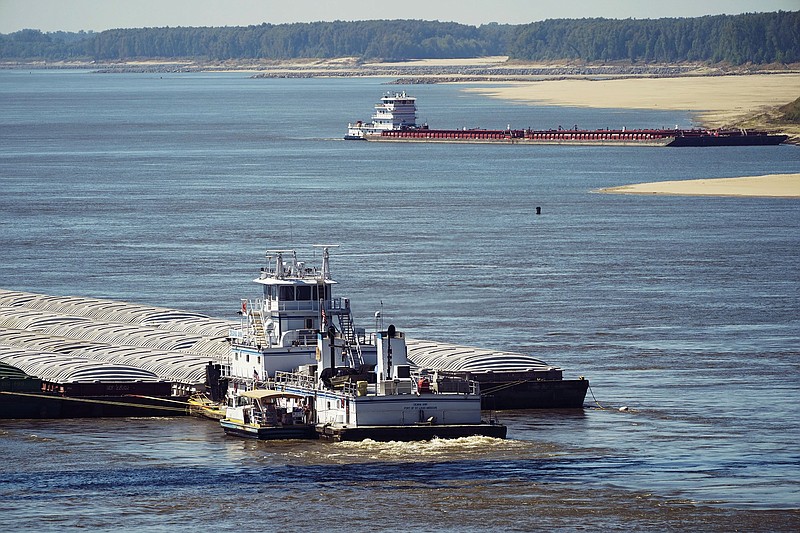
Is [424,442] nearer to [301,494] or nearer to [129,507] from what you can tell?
[301,494]

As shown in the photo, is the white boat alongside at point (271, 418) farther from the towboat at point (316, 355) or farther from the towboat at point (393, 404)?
the towboat at point (316, 355)

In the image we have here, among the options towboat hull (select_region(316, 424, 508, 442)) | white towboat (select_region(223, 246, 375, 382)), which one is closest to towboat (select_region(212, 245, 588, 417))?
white towboat (select_region(223, 246, 375, 382))

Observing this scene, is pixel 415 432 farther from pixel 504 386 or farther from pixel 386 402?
pixel 504 386

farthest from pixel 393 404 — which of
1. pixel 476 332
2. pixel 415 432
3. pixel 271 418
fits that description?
pixel 476 332

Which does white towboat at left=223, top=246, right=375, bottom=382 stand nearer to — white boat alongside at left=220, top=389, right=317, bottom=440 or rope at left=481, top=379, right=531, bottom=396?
white boat alongside at left=220, top=389, right=317, bottom=440

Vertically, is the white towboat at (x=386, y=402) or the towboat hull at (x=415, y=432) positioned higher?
the white towboat at (x=386, y=402)

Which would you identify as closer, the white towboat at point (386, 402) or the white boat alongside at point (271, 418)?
the white towboat at point (386, 402)

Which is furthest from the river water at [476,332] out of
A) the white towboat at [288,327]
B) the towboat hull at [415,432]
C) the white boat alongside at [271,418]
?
the white towboat at [288,327]

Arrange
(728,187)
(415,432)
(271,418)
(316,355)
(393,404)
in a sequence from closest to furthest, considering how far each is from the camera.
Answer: (415,432), (393,404), (271,418), (316,355), (728,187)
